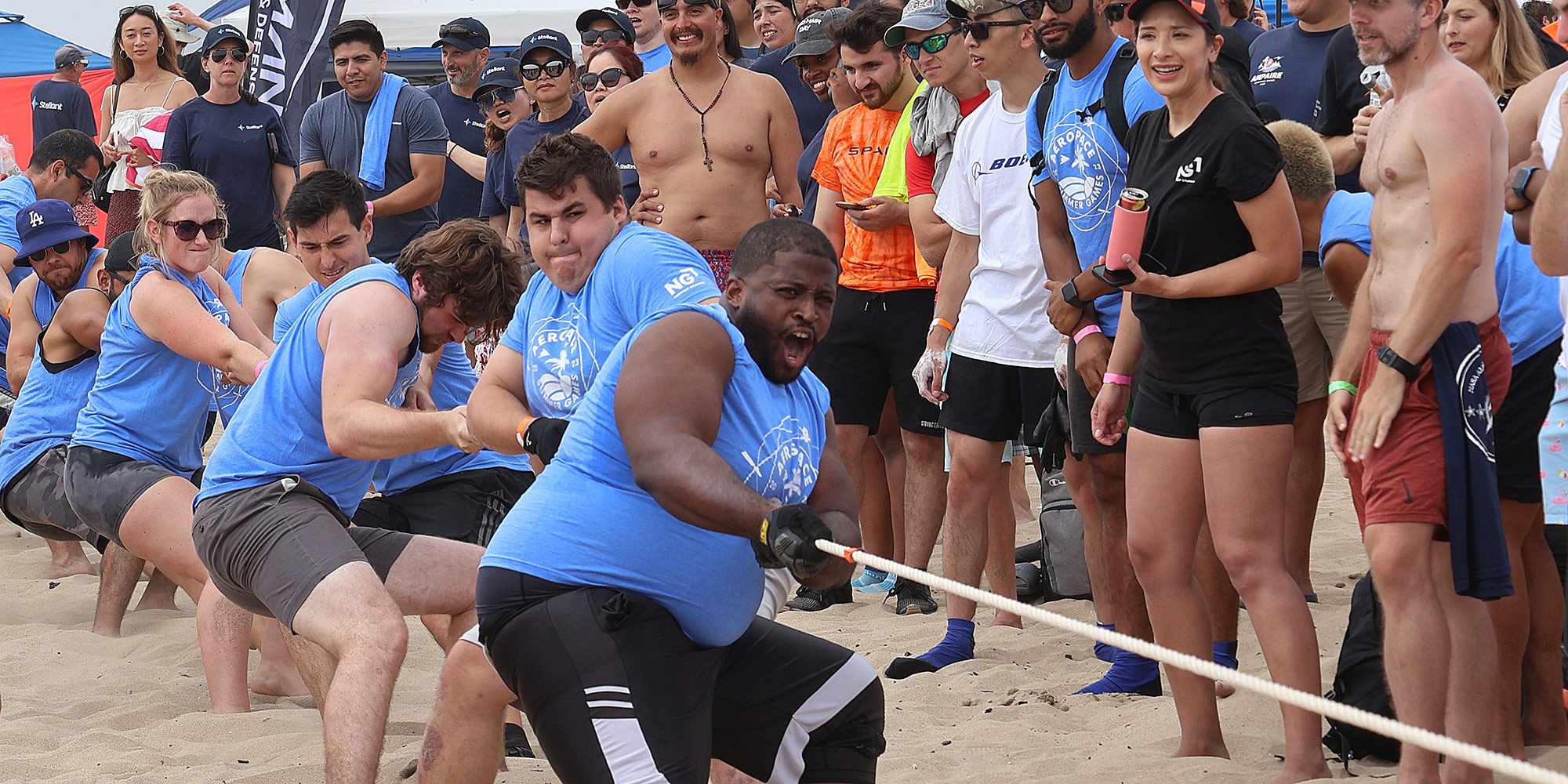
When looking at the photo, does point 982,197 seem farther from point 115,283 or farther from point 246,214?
point 246,214

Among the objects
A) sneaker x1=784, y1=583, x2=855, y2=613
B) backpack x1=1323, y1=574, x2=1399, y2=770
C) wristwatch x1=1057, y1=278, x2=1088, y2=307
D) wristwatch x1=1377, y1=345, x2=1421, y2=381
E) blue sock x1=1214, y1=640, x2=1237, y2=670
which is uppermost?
wristwatch x1=1377, y1=345, x2=1421, y2=381

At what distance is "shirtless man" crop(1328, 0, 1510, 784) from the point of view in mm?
2975

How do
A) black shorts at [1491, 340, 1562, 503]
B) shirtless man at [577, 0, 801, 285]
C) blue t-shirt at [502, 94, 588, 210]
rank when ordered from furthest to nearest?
blue t-shirt at [502, 94, 588, 210], shirtless man at [577, 0, 801, 285], black shorts at [1491, 340, 1562, 503]

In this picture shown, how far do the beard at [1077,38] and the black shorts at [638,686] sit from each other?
217 centimetres

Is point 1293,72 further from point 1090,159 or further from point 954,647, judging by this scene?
point 954,647

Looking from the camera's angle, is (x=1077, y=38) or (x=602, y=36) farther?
(x=602, y=36)

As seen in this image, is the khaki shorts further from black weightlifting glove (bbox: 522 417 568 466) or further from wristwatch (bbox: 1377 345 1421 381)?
black weightlifting glove (bbox: 522 417 568 466)

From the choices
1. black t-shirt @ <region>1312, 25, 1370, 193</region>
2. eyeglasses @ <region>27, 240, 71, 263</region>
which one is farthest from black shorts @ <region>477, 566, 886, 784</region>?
eyeglasses @ <region>27, 240, 71, 263</region>

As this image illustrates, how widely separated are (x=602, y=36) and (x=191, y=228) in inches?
118

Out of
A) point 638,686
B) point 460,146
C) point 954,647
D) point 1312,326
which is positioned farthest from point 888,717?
point 460,146

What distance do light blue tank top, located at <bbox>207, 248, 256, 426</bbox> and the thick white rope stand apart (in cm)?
306

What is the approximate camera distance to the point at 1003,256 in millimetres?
4676

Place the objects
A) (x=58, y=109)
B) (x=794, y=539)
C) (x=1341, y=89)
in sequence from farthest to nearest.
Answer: (x=58, y=109) → (x=1341, y=89) → (x=794, y=539)

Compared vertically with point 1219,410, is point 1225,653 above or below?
below
